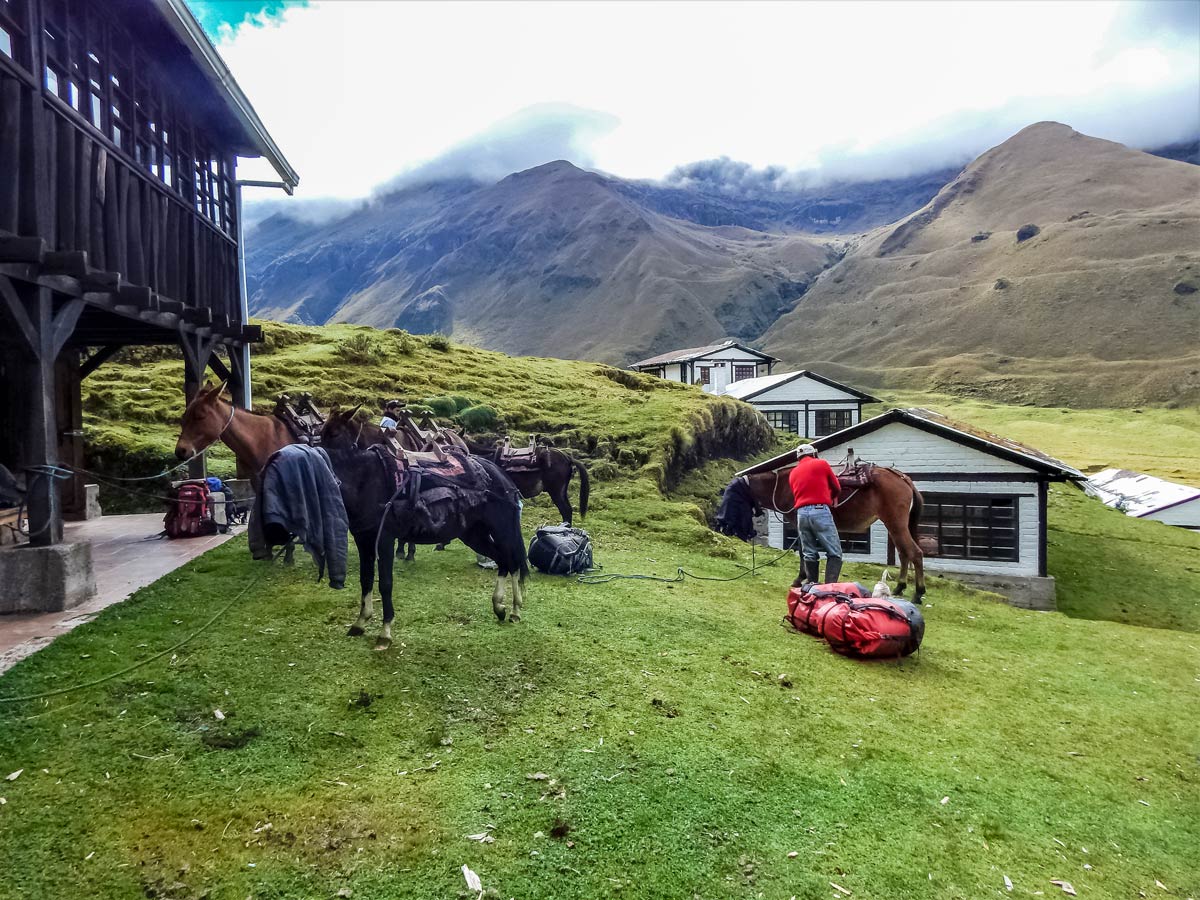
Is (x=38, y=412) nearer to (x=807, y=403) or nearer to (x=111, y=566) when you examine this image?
(x=111, y=566)

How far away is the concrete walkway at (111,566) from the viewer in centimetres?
623

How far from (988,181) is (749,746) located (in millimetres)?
207628

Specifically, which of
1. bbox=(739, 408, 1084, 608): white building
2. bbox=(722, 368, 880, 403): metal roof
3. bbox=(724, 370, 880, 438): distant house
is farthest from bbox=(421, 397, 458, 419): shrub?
bbox=(724, 370, 880, 438): distant house

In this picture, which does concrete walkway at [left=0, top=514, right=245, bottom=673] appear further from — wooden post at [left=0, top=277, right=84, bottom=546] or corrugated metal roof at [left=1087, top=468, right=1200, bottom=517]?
corrugated metal roof at [left=1087, top=468, right=1200, bottom=517]

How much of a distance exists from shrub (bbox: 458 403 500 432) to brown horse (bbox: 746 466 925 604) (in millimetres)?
10208

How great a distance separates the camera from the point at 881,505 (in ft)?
40.4

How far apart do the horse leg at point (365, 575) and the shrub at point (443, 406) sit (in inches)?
535

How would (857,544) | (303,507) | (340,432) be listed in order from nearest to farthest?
(303,507) → (340,432) → (857,544)

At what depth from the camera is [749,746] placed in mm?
5375

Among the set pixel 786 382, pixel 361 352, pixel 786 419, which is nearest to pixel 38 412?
pixel 361 352

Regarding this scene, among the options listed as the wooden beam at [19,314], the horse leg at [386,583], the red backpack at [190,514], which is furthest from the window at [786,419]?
the wooden beam at [19,314]

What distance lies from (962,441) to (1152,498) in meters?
14.6

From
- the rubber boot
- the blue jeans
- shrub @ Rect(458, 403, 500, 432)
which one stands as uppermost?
shrub @ Rect(458, 403, 500, 432)

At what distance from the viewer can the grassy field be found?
12.5ft
